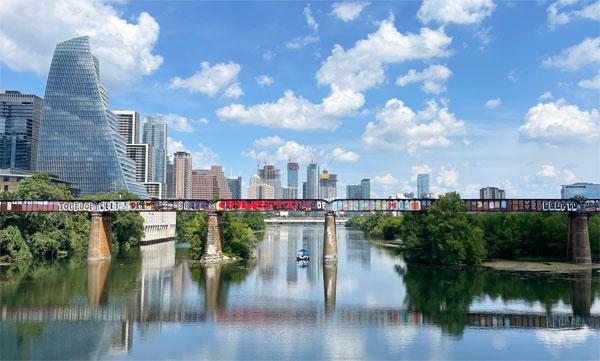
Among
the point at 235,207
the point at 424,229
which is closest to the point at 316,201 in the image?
the point at 235,207

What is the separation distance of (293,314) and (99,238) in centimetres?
6046

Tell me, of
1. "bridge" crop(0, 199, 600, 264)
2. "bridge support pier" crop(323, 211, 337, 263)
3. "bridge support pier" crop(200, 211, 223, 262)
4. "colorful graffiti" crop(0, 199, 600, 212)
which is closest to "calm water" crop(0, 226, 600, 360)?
"bridge support pier" crop(323, 211, 337, 263)

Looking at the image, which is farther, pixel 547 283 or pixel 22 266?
pixel 22 266

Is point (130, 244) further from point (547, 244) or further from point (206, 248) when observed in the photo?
point (547, 244)

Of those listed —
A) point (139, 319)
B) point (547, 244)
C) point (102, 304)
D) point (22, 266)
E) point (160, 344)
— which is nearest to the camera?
point (160, 344)

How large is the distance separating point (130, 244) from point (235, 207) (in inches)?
2082

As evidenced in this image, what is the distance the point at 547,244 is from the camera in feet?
335

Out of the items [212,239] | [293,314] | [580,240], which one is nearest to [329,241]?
[212,239]

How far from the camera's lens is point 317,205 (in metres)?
101

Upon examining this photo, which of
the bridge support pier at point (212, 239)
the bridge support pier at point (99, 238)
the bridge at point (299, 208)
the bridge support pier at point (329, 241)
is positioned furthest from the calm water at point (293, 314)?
the bridge at point (299, 208)

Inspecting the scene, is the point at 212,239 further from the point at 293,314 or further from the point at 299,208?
the point at 293,314

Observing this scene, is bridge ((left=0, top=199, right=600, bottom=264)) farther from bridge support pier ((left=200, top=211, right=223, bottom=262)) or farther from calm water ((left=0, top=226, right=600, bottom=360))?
calm water ((left=0, top=226, right=600, bottom=360))

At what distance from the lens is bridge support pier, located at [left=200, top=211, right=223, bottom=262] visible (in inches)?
3804

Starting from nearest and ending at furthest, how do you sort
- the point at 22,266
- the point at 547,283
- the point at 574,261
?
1. the point at 547,283
2. the point at 22,266
3. the point at 574,261
